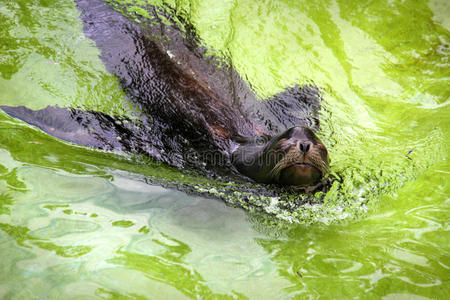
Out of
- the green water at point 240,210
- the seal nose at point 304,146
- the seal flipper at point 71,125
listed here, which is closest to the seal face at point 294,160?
the seal nose at point 304,146

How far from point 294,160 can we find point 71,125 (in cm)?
229

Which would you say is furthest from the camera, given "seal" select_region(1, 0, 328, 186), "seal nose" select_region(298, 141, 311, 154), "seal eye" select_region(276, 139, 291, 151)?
"seal" select_region(1, 0, 328, 186)

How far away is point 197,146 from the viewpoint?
412 centimetres

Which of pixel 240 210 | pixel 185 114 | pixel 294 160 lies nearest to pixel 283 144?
pixel 294 160

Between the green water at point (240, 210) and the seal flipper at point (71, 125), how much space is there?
0.53 ft

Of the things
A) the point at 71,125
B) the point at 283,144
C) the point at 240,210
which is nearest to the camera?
the point at 240,210

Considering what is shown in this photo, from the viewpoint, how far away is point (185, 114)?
4.32 m

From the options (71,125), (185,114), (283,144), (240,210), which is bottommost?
(240,210)

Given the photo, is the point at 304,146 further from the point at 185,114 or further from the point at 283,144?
the point at 185,114

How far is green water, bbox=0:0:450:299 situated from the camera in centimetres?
212

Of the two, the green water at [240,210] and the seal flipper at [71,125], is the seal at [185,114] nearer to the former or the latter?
the seal flipper at [71,125]

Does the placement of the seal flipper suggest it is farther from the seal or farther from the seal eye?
the seal eye

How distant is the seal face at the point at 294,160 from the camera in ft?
10.4

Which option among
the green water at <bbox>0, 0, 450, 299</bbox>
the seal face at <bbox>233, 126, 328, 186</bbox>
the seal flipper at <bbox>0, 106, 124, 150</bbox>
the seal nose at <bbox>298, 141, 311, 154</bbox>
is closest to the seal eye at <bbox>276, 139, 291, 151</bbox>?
the seal face at <bbox>233, 126, 328, 186</bbox>
